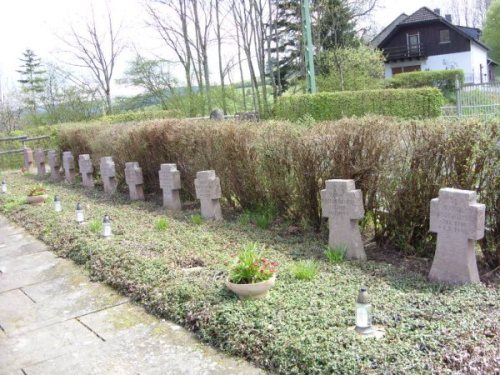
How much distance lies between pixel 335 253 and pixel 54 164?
1056 cm

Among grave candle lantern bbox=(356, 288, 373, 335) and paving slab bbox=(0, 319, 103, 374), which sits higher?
grave candle lantern bbox=(356, 288, 373, 335)

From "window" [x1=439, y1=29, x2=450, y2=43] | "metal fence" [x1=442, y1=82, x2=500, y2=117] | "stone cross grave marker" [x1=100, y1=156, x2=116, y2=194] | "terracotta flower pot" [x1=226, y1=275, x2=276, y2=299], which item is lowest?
"terracotta flower pot" [x1=226, y1=275, x2=276, y2=299]

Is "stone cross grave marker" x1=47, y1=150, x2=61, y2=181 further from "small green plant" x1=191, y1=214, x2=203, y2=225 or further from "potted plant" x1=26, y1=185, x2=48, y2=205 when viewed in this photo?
"small green plant" x1=191, y1=214, x2=203, y2=225

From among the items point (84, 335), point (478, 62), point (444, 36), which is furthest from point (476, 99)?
point (478, 62)

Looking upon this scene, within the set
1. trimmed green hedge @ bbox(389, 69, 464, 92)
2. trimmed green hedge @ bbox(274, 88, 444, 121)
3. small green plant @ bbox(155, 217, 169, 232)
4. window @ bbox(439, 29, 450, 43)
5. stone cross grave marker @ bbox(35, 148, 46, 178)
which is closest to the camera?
small green plant @ bbox(155, 217, 169, 232)

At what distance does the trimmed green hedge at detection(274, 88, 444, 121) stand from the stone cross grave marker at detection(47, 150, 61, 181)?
6.98m

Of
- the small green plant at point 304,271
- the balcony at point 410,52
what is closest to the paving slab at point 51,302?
the small green plant at point 304,271

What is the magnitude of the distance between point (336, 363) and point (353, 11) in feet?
88.6

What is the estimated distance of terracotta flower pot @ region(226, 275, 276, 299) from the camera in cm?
418

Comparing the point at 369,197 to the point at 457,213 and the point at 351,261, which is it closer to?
the point at 351,261

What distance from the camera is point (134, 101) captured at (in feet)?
108

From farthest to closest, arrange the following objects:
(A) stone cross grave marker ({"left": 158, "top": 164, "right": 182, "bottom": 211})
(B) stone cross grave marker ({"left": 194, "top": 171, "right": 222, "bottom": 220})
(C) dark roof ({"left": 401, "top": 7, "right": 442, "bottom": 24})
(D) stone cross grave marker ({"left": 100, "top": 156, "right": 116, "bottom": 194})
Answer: (C) dark roof ({"left": 401, "top": 7, "right": 442, "bottom": 24}), (D) stone cross grave marker ({"left": 100, "top": 156, "right": 116, "bottom": 194}), (A) stone cross grave marker ({"left": 158, "top": 164, "right": 182, "bottom": 211}), (B) stone cross grave marker ({"left": 194, "top": 171, "right": 222, "bottom": 220})

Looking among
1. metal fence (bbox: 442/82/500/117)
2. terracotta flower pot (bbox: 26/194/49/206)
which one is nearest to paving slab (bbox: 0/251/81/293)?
terracotta flower pot (bbox: 26/194/49/206)

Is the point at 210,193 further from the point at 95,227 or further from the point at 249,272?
the point at 249,272
